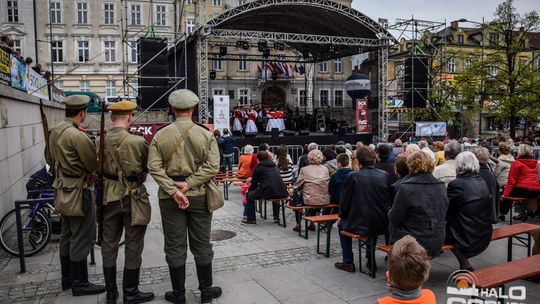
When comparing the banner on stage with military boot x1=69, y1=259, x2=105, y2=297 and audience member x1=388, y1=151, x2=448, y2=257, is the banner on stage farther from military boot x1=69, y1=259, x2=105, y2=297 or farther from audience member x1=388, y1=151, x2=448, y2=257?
military boot x1=69, y1=259, x2=105, y2=297

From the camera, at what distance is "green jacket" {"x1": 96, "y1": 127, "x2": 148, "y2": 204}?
4.81m

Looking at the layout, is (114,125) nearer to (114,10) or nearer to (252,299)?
(252,299)

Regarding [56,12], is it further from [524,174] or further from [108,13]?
[524,174]

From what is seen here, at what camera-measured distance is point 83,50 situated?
40.0 m

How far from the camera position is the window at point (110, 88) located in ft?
131

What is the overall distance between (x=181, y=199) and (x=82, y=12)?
1597 inches

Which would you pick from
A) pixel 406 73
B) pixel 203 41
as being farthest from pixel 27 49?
pixel 406 73

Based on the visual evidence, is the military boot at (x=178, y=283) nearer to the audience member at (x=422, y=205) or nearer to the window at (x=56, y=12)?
the audience member at (x=422, y=205)

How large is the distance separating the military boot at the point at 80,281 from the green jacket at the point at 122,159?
86 centimetres

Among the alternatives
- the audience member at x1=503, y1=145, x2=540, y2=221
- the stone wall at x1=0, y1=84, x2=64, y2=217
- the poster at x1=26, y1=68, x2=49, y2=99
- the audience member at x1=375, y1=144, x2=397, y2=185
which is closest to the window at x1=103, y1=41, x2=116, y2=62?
the poster at x1=26, y1=68, x2=49, y2=99

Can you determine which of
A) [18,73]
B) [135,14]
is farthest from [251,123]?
[135,14]

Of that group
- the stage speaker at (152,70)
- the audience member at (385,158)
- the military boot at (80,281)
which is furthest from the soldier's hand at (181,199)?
the stage speaker at (152,70)

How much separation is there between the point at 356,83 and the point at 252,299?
72.8 feet

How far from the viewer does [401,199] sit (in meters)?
4.82
